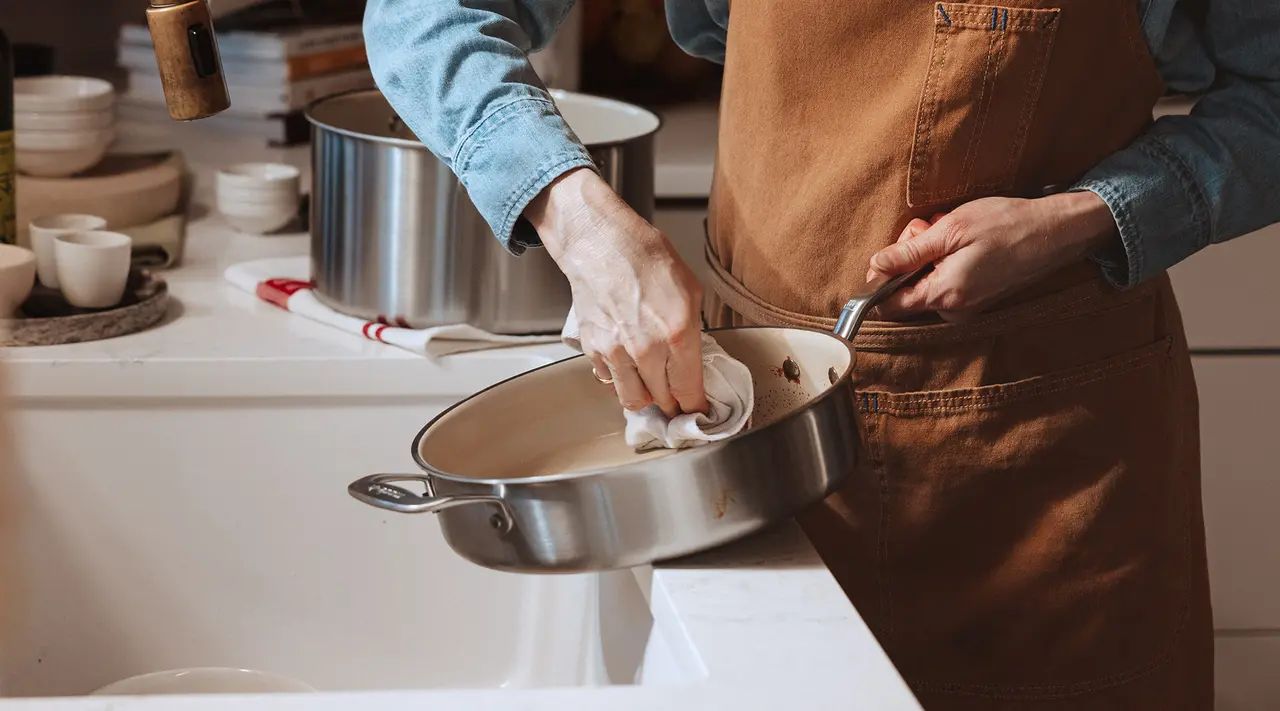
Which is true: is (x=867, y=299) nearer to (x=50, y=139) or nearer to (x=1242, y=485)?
(x=50, y=139)

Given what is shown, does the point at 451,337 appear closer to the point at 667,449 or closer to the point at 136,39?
the point at 667,449

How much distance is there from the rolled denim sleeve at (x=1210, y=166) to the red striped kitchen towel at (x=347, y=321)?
456mm

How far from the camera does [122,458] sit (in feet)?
3.26

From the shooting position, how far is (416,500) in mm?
614

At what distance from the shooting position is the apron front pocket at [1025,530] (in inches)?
34.0

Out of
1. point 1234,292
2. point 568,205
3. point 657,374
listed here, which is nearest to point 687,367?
point 657,374

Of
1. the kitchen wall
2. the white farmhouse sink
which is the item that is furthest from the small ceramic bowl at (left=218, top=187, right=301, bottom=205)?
the kitchen wall

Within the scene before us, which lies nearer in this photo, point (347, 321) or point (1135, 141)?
point (1135, 141)

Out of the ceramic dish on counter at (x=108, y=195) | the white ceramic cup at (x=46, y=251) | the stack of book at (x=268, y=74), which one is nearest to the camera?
the white ceramic cup at (x=46, y=251)

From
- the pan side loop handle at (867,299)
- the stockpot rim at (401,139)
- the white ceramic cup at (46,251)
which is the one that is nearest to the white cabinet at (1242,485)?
the stockpot rim at (401,139)

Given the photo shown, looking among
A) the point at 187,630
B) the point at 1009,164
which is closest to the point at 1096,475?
the point at 1009,164

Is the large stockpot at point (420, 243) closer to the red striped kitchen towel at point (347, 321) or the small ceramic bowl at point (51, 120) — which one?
the red striped kitchen towel at point (347, 321)

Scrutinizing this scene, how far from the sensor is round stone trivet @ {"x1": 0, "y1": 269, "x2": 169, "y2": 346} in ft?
3.29

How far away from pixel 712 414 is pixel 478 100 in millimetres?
229
